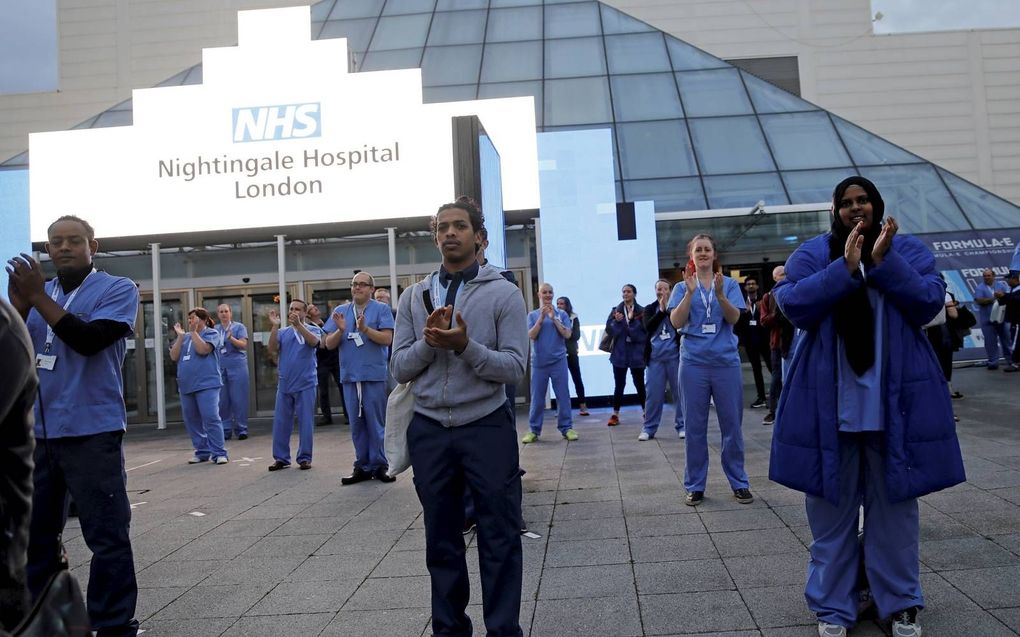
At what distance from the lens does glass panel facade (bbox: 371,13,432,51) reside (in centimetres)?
1879

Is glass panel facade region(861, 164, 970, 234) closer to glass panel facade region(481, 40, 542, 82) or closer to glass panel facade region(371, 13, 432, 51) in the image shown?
glass panel facade region(481, 40, 542, 82)

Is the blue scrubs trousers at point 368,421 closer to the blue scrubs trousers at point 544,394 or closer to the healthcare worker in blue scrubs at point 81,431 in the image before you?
the blue scrubs trousers at point 544,394

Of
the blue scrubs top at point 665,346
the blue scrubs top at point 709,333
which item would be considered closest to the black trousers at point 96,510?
the blue scrubs top at point 709,333

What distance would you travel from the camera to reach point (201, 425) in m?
9.84

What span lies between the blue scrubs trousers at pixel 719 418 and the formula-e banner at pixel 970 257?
11435 millimetres

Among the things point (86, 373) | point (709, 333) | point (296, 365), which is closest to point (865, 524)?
point (709, 333)

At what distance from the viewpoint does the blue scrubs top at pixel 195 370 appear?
9570mm

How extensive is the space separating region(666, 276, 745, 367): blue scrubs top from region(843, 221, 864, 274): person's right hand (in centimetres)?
254

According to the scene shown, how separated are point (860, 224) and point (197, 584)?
12.7 ft

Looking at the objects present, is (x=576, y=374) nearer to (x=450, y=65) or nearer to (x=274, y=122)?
(x=274, y=122)

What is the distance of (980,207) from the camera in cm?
1565

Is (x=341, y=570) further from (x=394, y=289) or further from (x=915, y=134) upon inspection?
(x=915, y=134)

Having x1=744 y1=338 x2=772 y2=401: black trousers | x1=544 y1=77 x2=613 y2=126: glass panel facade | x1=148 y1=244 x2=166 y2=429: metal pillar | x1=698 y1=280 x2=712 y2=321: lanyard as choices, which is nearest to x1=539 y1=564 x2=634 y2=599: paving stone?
x1=698 y1=280 x2=712 y2=321: lanyard

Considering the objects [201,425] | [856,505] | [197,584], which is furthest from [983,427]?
[201,425]
